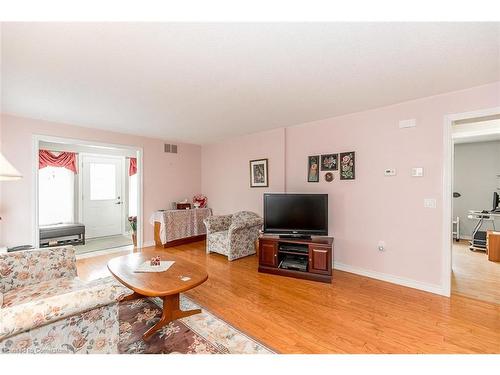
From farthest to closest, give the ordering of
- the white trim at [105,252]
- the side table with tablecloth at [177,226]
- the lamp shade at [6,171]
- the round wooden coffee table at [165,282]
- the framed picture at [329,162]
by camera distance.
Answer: the side table with tablecloth at [177,226], the white trim at [105,252], the framed picture at [329,162], the round wooden coffee table at [165,282], the lamp shade at [6,171]

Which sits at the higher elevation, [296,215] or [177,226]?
[296,215]

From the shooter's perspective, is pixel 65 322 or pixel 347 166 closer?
pixel 65 322

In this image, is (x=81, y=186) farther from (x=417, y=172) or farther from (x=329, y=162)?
(x=417, y=172)

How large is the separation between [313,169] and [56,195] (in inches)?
233

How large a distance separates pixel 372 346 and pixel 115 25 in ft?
9.74

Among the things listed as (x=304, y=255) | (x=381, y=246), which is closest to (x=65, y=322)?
(x=304, y=255)

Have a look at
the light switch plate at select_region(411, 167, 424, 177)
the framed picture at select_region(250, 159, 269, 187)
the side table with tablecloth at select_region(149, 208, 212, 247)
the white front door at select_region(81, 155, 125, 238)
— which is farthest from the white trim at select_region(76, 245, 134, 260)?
the light switch plate at select_region(411, 167, 424, 177)

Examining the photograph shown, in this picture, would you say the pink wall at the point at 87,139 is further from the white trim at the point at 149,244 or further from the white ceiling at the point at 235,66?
the white ceiling at the point at 235,66

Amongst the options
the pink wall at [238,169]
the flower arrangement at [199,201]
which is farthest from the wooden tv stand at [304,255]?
the flower arrangement at [199,201]

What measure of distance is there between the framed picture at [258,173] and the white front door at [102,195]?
13.0 feet

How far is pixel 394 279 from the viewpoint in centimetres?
315

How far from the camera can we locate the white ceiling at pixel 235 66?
5.31 ft

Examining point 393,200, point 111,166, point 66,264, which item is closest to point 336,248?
point 393,200

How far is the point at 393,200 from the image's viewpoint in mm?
3176
